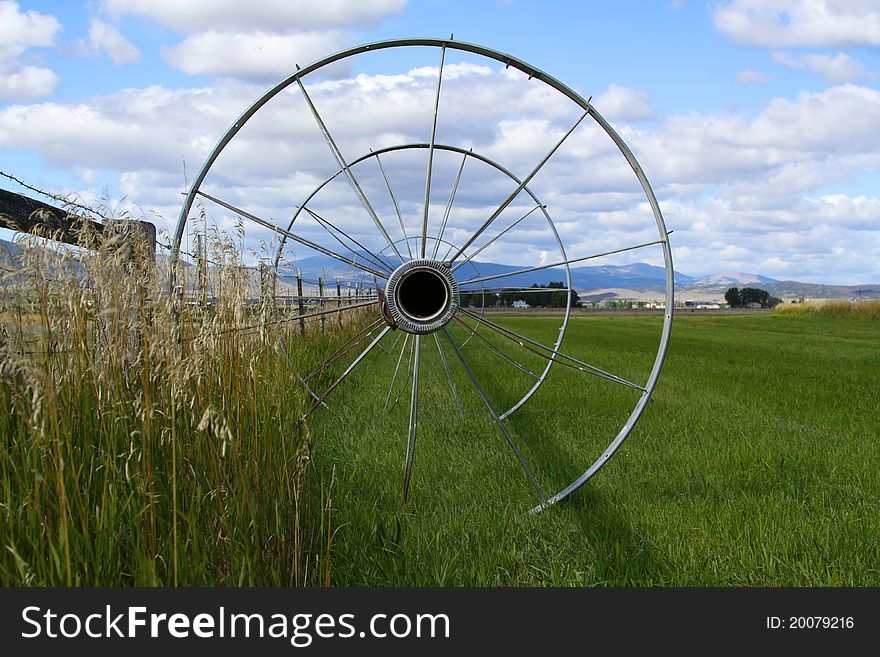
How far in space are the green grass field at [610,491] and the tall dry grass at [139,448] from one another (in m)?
0.69

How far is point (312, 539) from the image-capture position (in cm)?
393

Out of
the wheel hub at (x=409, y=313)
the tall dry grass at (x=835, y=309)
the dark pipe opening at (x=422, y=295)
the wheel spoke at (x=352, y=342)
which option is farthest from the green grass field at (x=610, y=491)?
the tall dry grass at (x=835, y=309)

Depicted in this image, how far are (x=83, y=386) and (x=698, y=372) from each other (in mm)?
11026

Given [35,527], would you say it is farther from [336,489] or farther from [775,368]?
[775,368]

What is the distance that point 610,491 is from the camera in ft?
17.8

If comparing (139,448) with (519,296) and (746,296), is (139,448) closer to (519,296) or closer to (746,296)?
(519,296)

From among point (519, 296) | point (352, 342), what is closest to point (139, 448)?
point (352, 342)

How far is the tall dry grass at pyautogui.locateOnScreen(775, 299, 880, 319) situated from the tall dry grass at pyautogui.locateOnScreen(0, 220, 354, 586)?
133ft

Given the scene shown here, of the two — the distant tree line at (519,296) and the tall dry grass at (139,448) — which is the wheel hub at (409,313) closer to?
the tall dry grass at (139,448)

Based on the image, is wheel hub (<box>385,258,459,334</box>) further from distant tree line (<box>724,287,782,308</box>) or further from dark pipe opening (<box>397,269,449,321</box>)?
distant tree line (<box>724,287,782,308</box>)

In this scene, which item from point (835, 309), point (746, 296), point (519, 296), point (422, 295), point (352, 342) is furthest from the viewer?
point (746, 296)

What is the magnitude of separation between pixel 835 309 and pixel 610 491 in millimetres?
43098

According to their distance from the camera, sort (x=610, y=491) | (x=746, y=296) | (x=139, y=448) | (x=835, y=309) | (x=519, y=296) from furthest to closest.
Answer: (x=746, y=296)
(x=835, y=309)
(x=519, y=296)
(x=610, y=491)
(x=139, y=448)

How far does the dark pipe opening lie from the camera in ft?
15.7
